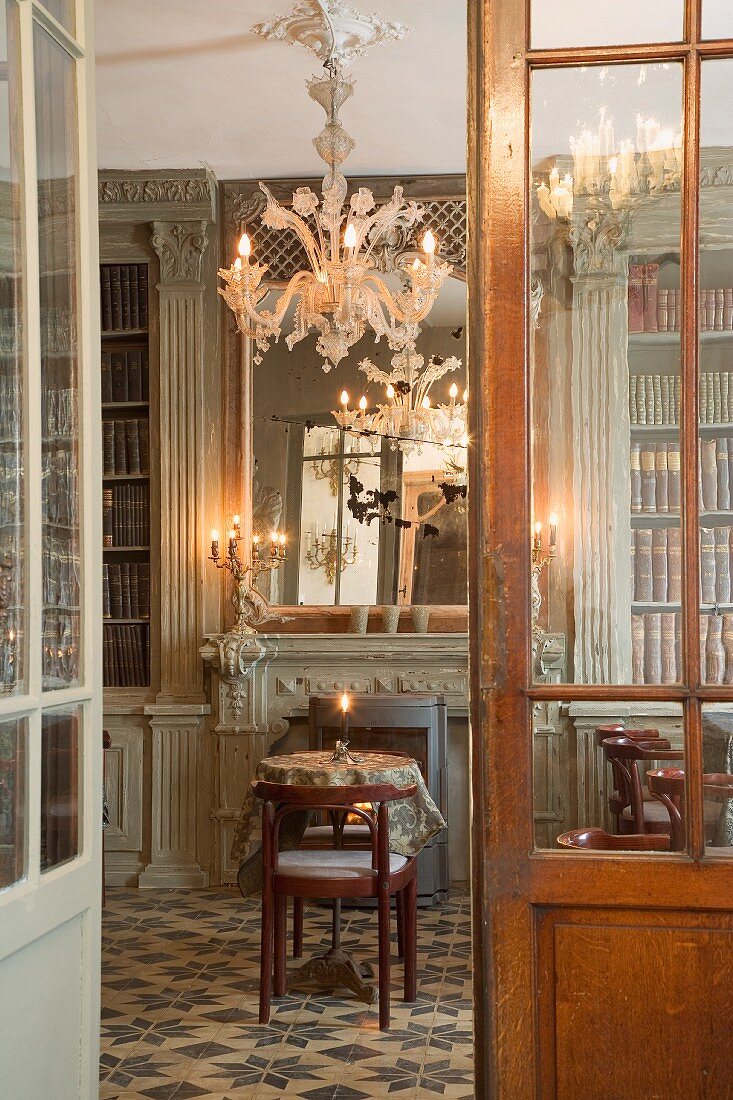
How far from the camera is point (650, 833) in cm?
221

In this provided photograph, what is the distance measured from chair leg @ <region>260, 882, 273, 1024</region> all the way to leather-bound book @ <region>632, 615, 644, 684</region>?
8.35ft

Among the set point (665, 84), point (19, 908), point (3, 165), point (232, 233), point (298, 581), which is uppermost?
point (232, 233)

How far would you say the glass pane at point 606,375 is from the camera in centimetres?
223

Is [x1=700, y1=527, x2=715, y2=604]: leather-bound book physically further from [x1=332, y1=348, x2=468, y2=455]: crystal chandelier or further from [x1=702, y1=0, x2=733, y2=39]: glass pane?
[x1=332, y1=348, x2=468, y2=455]: crystal chandelier

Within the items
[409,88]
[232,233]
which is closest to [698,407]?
[409,88]

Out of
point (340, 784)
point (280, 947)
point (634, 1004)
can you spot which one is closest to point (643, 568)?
point (634, 1004)

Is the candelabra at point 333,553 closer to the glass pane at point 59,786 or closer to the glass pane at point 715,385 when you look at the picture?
the glass pane at point 59,786

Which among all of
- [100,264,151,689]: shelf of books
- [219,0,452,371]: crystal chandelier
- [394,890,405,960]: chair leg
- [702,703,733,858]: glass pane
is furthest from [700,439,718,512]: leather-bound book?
[100,264,151,689]: shelf of books

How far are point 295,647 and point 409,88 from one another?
3026 mm

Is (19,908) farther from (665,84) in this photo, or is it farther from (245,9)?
(245,9)

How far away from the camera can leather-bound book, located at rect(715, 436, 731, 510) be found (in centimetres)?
221

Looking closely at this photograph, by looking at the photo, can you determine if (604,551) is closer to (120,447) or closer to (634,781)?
(634,781)

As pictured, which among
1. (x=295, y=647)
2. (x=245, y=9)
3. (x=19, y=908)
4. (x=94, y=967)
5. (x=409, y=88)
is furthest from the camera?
(x=295, y=647)

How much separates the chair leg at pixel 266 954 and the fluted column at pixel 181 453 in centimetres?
257
